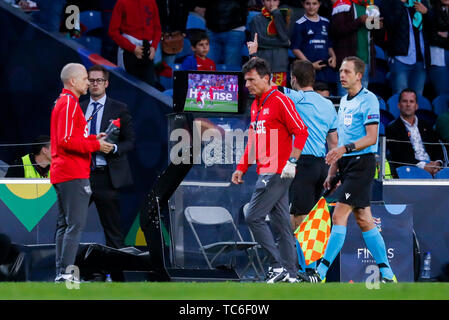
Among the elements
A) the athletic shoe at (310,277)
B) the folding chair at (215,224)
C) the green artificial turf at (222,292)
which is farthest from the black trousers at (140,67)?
the green artificial turf at (222,292)

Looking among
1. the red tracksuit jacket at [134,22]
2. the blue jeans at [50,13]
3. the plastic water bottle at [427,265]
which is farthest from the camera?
the blue jeans at [50,13]

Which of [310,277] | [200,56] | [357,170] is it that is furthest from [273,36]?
[310,277]

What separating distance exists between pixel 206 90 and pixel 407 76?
185 inches

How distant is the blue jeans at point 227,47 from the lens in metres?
13.5

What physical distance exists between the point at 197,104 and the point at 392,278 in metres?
2.73

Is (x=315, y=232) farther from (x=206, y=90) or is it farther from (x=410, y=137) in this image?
(x=410, y=137)

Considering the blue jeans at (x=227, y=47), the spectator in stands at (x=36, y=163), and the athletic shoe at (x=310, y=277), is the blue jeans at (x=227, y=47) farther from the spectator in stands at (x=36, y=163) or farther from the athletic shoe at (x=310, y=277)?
the athletic shoe at (x=310, y=277)

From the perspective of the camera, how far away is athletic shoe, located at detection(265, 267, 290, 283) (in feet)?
28.0

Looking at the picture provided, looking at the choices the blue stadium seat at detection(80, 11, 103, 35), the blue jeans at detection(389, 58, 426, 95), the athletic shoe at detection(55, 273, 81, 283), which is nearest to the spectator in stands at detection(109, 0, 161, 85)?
the blue stadium seat at detection(80, 11, 103, 35)

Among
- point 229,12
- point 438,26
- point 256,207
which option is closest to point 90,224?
point 256,207

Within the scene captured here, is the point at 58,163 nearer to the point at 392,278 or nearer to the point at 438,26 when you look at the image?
the point at 392,278

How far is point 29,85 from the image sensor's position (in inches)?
507

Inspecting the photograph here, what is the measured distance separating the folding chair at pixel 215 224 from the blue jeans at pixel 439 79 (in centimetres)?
531

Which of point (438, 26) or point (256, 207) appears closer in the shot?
point (256, 207)
